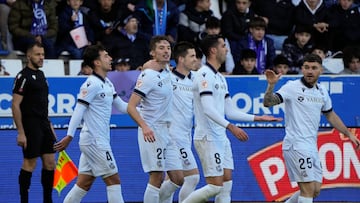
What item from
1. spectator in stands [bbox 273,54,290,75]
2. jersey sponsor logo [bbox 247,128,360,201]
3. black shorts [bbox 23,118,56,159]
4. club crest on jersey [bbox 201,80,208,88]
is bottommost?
jersey sponsor logo [bbox 247,128,360,201]

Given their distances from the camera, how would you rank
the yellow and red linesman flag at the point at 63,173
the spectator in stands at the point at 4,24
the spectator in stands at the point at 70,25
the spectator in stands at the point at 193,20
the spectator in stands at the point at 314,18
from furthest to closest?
1. the spectator in stands at the point at 314,18
2. the spectator in stands at the point at 193,20
3. the spectator in stands at the point at 70,25
4. the spectator in stands at the point at 4,24
5. the yellow and red linesman flag at the point at 63,173

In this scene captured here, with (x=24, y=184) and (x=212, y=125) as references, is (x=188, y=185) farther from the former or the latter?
(x=24, y=184)

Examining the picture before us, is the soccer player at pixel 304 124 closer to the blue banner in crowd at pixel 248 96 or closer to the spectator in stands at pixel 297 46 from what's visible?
the blue banner in crowd at pixel 248 96

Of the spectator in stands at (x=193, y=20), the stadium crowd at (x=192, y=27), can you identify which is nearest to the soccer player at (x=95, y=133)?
the stadium crowd at (x=192, y=27)

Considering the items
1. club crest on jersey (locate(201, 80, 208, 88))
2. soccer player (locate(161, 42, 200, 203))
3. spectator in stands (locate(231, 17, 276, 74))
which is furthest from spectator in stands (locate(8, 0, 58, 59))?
club crest on jersey (locate(201, 80, 208, 88))

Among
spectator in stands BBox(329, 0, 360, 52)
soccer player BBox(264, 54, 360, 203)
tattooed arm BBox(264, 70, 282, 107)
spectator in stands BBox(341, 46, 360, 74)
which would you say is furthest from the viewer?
spectator in stands BBox(329, 0, 360, 52)

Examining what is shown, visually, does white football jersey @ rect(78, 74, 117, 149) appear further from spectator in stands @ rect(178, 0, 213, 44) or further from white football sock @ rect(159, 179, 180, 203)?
spectator in stands @ rect(178, 0, 213, 44)

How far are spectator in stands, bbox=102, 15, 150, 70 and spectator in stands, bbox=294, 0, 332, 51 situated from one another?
3.10 meters

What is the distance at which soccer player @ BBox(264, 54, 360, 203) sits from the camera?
42.4ft

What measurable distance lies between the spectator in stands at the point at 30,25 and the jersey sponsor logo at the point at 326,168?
4.72 metres

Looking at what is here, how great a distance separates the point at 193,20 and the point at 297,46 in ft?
6.42

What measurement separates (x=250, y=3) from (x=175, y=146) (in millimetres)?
7182

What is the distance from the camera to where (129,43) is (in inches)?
731

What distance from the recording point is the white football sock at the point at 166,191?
1370 centimetres
